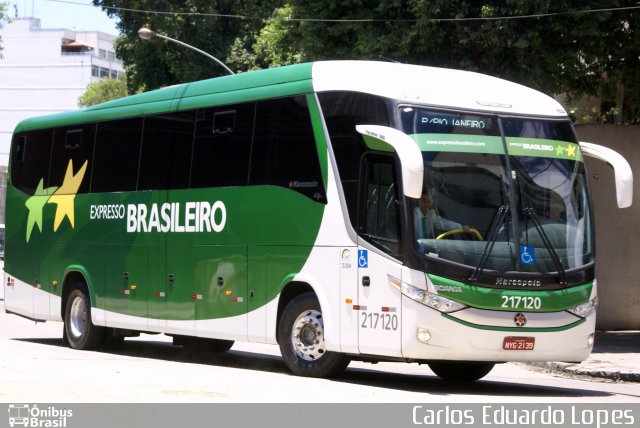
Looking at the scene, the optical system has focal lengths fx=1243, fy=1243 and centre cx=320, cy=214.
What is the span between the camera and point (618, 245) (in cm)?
2331

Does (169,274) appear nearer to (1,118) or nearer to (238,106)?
(238,106)

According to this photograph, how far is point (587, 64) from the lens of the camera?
72.8 ft

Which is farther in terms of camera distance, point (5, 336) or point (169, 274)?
point (5, 336)

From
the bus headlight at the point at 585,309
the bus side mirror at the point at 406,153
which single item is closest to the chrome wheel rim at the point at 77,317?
the bus side mirror at the point at 406,153

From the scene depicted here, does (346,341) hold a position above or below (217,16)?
below

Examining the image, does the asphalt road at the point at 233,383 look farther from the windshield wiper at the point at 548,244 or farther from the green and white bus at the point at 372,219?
the windshield wiper at the point at 548,244

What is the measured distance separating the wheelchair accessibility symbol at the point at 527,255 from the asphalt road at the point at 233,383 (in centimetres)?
140

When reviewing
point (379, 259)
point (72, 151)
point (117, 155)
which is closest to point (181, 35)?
point (72, 151)

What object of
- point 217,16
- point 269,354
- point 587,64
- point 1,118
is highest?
point 1,118

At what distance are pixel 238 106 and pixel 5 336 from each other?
8234mm

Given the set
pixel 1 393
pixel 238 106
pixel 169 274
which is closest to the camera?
pixel 1 393

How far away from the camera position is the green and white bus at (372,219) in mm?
12734
